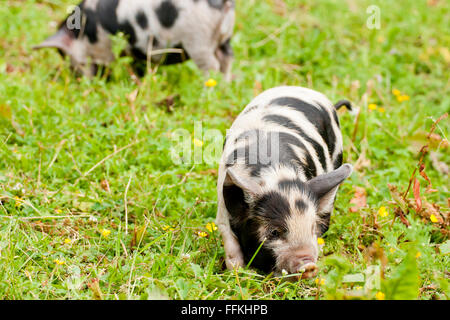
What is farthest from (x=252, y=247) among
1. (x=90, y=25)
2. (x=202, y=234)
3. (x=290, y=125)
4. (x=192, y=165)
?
(x=90, y=25)

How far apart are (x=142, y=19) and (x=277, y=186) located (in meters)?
3.10

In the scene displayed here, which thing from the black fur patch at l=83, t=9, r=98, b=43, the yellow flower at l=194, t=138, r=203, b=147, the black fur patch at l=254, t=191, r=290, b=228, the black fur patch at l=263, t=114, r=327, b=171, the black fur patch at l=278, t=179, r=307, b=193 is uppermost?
the black fur patch at l=83, t=9, r=98, b=43

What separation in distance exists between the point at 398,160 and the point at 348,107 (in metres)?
0.68

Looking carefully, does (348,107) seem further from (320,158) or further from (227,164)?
(227,164)

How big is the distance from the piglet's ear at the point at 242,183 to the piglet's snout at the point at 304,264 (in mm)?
424

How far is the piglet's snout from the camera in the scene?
2.88 metres

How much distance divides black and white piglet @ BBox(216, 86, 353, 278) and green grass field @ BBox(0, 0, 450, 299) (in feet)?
0.51

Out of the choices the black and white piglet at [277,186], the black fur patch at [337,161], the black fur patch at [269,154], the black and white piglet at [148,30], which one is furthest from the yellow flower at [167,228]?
the black and white piglet at [148,30]

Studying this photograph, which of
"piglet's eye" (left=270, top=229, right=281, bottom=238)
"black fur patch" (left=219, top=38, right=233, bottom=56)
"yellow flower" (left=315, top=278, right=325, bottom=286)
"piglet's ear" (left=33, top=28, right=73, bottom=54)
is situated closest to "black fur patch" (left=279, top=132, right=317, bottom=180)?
"piglet's eye" (left=270, top=229, right=281, bottom=238)

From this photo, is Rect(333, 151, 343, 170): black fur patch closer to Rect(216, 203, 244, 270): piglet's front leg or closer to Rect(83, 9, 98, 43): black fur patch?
Rect(216, 203, 244, 270): piglet's front leg

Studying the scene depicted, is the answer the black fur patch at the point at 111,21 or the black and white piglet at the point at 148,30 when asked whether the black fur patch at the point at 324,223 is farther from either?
the black fur patch at the point at 111,21

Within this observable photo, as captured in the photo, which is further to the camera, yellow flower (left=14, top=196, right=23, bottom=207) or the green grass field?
Result: yellow flower (left=14, top=196, right=23, bottom=207)

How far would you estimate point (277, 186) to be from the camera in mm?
3102
